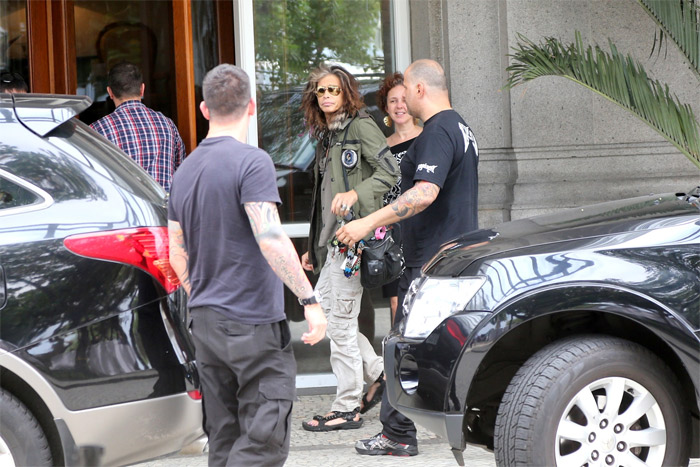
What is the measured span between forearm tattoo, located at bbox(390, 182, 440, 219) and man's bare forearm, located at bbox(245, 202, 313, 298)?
4.31 feet

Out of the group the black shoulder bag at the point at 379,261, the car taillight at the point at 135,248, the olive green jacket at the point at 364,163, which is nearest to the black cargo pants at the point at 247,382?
the car taillight at the point at 135,248

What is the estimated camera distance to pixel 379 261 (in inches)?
207

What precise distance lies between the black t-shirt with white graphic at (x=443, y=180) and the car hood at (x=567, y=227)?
43 cm

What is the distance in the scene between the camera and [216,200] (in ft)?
10.7

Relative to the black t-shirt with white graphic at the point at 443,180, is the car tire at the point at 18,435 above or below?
below

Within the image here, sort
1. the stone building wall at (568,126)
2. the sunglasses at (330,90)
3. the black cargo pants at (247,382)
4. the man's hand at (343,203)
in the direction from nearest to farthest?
the black cargo pants at (247,382) → the man's hand at (343,203) → the sunglasses at (330,90) → the stone building wall at (568,126)

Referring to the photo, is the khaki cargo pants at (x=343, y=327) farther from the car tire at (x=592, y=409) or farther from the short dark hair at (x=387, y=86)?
the car tire at (x=592, y=409)

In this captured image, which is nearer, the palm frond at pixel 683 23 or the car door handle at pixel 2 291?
the car door handle at pixel 2 291

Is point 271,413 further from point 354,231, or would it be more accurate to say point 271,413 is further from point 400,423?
point 400,423

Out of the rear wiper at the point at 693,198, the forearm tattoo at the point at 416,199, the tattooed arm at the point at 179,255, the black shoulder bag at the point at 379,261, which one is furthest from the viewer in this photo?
the black shoulder bag at the point at 379,261

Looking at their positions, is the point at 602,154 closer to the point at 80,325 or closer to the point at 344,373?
the point at 344,373

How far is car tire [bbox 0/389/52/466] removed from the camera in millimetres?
3184

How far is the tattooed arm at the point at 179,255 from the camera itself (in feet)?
11.3

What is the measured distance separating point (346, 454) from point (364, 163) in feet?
5.41
